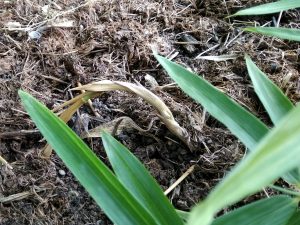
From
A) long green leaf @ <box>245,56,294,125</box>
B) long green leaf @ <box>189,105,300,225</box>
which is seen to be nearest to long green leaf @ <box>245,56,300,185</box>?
long green leaf @ <box>245,56,294,125</box>

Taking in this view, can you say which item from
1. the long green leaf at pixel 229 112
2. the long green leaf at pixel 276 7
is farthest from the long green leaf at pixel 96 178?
the long green leaf at pixel 276 7

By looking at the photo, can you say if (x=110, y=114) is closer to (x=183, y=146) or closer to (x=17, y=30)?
(x=183, y=146)

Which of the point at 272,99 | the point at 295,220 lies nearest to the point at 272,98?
the point at 272,99

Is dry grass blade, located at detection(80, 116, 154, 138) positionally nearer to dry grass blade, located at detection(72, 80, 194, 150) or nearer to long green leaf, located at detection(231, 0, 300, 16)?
dry grass blade, located at detection(72, 80, 194, 150)

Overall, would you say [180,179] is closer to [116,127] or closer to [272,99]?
[116,127]

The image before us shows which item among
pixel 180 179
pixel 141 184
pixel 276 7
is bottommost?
pixel 180 179

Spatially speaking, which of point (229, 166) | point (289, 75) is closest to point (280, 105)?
point (229, 166)
